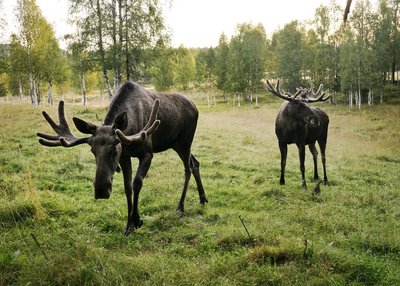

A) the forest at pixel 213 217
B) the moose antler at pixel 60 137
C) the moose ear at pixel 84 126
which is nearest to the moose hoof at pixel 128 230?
the forest at pixel 213 217

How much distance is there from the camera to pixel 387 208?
736 cm

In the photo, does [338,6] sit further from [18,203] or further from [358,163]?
[18,203]

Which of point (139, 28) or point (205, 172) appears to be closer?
point (205, 172)

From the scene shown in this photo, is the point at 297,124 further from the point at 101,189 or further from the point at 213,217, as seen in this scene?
the point at 101,189

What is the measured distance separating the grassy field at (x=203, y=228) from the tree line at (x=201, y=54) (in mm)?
14613

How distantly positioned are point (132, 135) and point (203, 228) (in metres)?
2.08

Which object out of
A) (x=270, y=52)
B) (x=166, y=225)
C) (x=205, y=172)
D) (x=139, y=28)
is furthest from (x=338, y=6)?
(x=166, y=225)

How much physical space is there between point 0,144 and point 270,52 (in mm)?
49340

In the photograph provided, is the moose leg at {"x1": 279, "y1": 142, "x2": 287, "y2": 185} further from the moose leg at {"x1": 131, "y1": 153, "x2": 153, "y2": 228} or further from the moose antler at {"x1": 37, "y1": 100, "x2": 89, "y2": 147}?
the moose antler at {"x1": 37, "y1": 100, "x2": 89, "y2": 147}

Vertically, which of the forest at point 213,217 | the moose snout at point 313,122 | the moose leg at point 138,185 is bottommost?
the forest at point 213,217

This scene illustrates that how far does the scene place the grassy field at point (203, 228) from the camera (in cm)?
405

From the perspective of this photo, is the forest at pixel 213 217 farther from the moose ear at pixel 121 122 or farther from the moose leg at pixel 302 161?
the moose ear at pixel 121 122

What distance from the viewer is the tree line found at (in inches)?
947

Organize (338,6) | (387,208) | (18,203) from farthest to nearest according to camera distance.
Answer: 1. (338,6)
2. (387,208)
3. (18,203)
